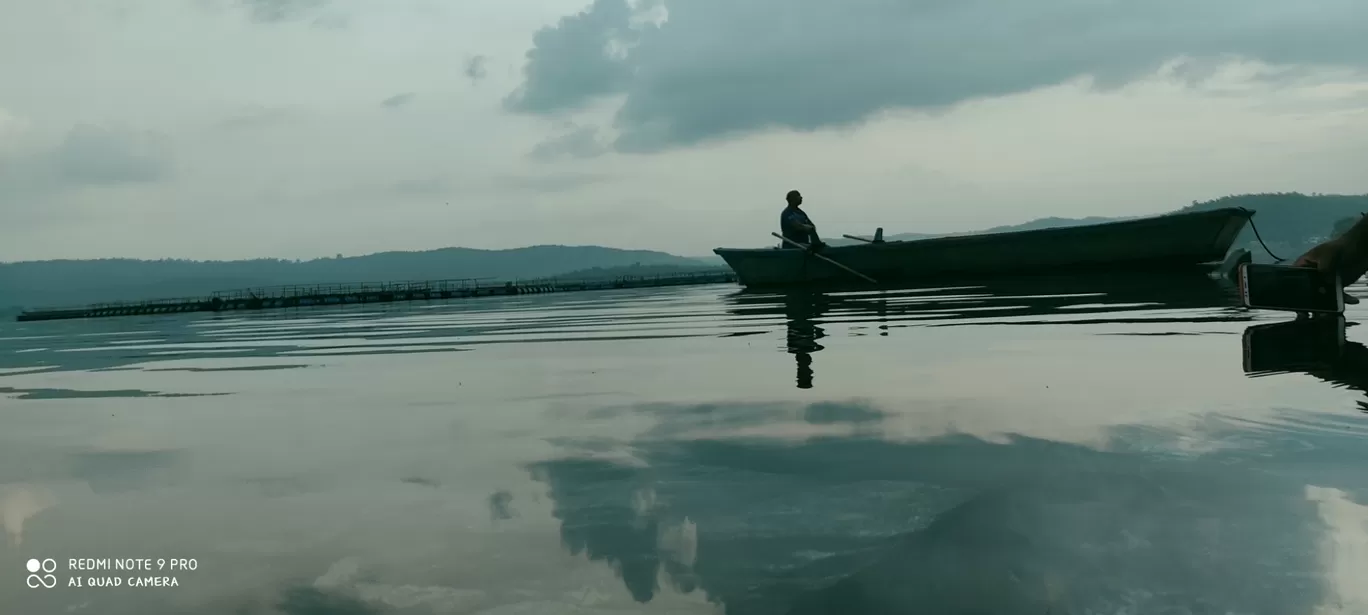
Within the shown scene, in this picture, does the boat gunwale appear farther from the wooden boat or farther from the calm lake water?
the calm lake water

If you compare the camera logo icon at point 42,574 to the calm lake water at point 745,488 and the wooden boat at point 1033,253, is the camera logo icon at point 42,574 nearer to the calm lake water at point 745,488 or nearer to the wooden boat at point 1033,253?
the calm lake water at point 745,488

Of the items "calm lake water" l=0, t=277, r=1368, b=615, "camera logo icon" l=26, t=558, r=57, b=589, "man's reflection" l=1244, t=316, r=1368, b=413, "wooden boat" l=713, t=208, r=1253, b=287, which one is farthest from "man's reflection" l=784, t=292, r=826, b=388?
"wooden boat" l=713, t=208, r=1253, b=287

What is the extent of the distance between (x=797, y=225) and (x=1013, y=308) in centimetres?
964

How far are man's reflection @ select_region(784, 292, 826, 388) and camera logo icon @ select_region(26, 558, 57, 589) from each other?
3.51m

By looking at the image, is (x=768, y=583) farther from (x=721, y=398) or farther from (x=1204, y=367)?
(x=1204, y=367)

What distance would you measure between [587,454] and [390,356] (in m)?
→ 5.72

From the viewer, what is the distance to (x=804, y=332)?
27.5 ft

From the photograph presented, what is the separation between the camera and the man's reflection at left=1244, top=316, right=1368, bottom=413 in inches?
173

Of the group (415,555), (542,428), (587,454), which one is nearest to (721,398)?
(542,428)

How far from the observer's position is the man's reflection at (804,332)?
18.5 feet

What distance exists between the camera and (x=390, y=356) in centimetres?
870

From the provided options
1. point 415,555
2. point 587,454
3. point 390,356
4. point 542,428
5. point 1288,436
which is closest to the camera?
point 415,555

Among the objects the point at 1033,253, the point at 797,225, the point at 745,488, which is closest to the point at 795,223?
the point at 797,225

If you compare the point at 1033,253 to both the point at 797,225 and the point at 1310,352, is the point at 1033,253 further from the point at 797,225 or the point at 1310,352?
the point at 1310,352
